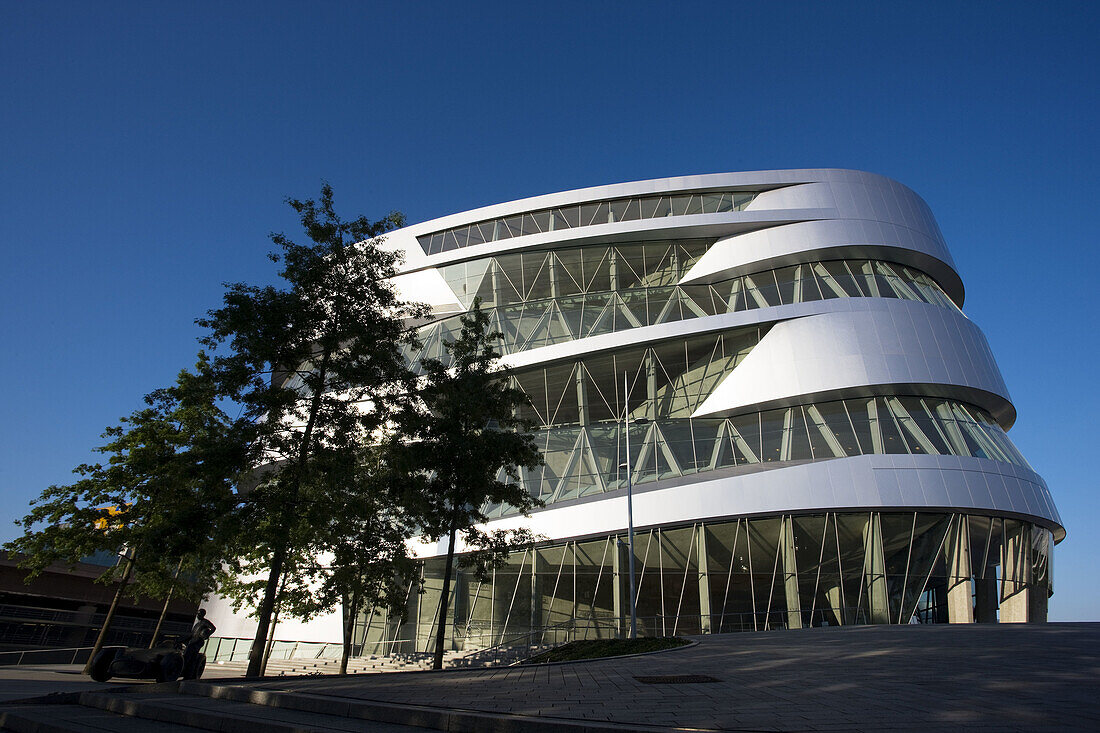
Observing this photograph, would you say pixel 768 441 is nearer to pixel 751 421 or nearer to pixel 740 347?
pixel 751 421

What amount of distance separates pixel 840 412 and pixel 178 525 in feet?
80.2

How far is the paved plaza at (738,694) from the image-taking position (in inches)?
273

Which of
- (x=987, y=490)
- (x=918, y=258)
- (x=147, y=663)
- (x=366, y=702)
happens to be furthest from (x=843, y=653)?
(x=918, y=258)

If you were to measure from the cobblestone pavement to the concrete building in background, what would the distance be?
9048mm

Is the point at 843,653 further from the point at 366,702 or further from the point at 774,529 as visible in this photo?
the point at 774,529

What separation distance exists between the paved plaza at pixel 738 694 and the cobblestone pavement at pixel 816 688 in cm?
2

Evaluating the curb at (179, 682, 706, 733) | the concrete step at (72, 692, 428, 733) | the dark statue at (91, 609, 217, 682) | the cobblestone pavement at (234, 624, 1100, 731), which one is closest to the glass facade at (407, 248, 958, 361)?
the cobblestone pavement at (234, 624, 1100, 731)

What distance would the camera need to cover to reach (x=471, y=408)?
18.8 m

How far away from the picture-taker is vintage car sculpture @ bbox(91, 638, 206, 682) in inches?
494

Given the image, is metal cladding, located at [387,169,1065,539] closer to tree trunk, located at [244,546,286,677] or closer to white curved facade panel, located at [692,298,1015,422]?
white curved facade panel, located at [692,298,1015,422]

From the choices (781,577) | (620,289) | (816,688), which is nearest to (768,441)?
(781,577)

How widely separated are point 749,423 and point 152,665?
76.4 feet

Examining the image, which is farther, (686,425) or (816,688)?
(686,425)

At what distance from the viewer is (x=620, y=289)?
116ft
